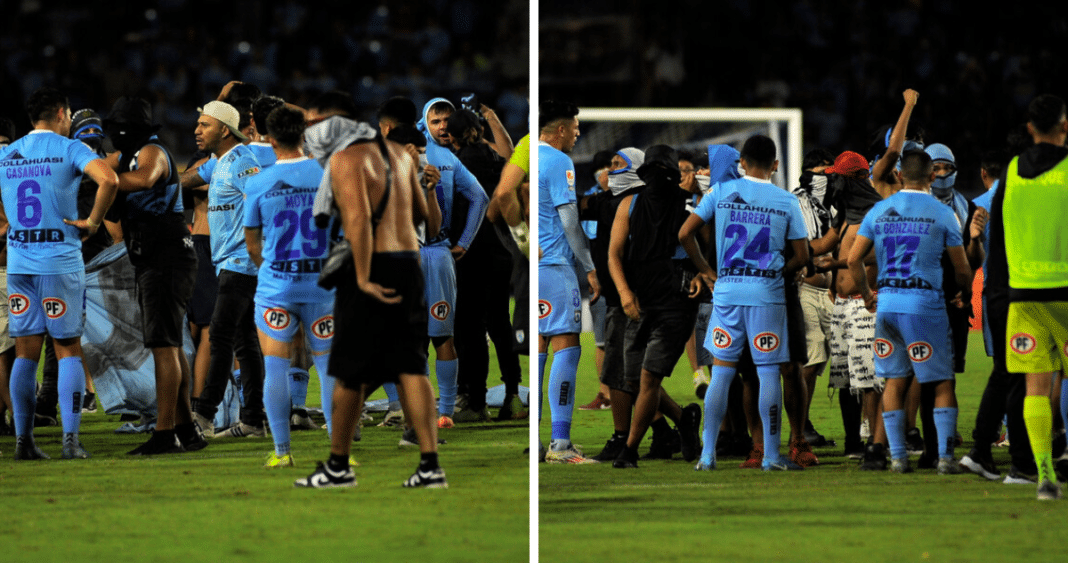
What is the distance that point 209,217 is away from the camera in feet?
21.3

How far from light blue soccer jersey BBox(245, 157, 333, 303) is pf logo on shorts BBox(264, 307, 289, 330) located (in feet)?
0.20

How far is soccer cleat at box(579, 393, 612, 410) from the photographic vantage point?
8430mm

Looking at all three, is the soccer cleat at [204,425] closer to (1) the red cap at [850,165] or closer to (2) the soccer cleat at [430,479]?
(2) the soccer cleat at [430,479]

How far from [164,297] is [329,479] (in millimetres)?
1754

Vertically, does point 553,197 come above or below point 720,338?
above

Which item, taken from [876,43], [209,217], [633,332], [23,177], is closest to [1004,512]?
[633,332]

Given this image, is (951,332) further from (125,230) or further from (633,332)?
(125,230)

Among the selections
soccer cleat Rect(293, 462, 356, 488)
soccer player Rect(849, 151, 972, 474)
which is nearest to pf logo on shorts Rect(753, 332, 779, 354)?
soccer player Rect(849, 151, 972, 474)

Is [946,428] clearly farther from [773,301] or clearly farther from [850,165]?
[850,165]

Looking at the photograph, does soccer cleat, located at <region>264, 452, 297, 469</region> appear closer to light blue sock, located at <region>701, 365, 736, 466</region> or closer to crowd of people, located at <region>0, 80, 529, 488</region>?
crowd of people, located at <region>0, 80, 529, 488</region>

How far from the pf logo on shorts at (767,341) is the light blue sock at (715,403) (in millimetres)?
206

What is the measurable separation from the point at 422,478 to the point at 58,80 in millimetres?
16302

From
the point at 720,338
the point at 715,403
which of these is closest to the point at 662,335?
the point at 720,338

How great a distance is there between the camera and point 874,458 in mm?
5848
